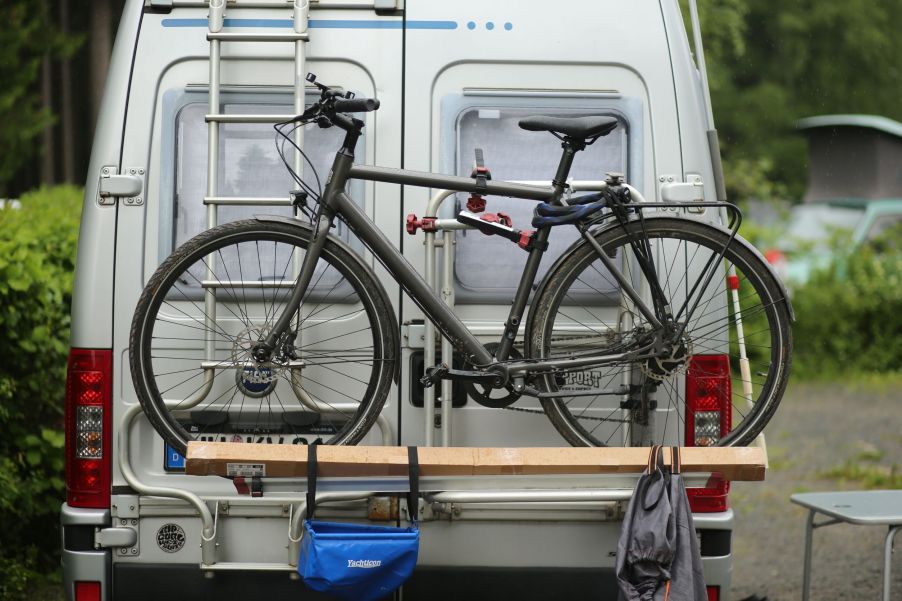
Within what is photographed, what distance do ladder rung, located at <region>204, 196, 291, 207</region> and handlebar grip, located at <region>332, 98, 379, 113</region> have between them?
0.40 meters

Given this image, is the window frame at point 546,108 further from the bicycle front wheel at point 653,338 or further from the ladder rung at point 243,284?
the ladder rung at point 243,284

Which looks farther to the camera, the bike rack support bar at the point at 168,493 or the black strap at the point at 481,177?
the bike rack support bar at the point at 168,493

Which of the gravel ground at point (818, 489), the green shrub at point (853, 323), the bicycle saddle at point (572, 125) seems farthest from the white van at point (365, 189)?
the green shrub at point (853, 323)

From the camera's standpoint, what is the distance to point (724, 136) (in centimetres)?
2338

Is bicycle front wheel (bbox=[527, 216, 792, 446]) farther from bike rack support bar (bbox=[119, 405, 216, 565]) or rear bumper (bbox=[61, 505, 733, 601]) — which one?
bike rack support bar (bbox=[119, 405, 216, 565])

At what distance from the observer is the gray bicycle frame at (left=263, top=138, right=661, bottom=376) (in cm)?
389

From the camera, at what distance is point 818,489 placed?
29.2 feet

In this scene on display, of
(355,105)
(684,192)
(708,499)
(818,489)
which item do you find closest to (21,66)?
(818,489)

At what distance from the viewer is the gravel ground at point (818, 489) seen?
6.83m

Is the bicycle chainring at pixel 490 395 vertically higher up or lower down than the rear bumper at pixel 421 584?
higher up

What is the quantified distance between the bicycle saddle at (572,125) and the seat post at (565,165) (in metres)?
0.03

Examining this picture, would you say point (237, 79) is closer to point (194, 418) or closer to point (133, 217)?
point (133, 217)

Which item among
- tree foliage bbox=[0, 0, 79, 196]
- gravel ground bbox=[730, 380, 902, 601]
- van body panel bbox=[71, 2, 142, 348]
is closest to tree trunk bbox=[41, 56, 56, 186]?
tree foliage bbox=[0, 0, 79, 196]

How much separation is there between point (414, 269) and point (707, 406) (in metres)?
1.14
